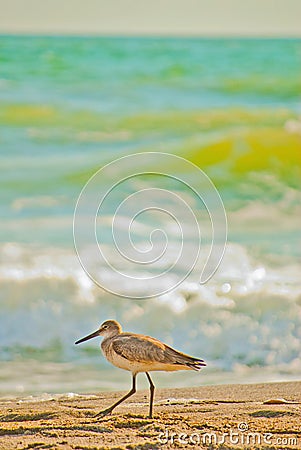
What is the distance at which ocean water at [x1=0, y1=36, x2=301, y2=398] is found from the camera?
2.88 meters

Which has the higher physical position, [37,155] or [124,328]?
[37,155]

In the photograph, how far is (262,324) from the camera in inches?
116

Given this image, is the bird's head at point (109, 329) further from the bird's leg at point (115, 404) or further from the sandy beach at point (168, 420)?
the sandy beach at point (168, 420)

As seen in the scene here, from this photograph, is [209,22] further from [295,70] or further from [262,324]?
[262,324]

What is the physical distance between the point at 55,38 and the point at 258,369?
5.10 ft

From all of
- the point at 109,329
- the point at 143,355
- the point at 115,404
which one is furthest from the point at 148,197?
→ the point at 115,404

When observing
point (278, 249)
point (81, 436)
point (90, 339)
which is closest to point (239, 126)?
point (278, 249)

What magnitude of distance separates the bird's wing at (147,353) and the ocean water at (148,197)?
1.02ft

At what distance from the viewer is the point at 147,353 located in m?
2.54

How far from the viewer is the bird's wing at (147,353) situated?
2.54 m

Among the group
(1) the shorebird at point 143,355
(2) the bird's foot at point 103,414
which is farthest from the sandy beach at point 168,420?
(1) the shorebird at point 143,355

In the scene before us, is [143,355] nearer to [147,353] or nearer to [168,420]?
[147,353]

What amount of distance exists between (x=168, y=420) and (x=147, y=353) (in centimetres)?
30

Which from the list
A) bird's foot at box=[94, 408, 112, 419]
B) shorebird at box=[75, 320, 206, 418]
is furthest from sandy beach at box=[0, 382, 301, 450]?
shorebird at box=[75, 320, 206, 418]
